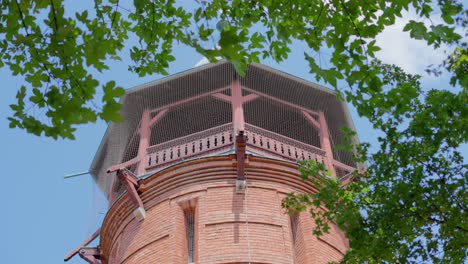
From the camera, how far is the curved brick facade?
14570 mm

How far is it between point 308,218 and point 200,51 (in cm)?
1116

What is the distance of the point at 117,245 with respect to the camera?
656 inches

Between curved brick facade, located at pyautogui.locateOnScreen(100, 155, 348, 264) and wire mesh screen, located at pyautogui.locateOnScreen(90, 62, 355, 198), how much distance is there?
2.26 m

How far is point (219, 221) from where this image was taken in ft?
49.2

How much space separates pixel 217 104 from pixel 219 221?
4.73m

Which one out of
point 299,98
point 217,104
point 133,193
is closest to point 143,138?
point 133,193

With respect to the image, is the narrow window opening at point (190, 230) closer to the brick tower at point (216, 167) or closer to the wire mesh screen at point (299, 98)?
the brick tower at point (216, 167)

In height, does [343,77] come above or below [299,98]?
below

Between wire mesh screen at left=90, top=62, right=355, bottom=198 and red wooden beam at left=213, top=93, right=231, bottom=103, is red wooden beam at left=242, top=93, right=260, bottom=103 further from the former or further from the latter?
red wooden beam at left=213, top=93, right=231, bottom=103

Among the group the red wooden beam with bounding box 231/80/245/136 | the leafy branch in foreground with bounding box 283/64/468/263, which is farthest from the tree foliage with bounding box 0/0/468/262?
the red wooden beam with bounding box 231/80/245/136

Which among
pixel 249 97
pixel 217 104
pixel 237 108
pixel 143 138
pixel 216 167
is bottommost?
pixel 216 167

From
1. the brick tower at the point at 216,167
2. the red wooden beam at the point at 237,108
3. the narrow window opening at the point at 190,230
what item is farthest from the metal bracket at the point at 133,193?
the red wooden beam at the point at 237,108

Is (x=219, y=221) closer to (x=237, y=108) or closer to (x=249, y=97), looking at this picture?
(x=237, y=108)

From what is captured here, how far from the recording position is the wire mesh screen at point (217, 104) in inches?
731
